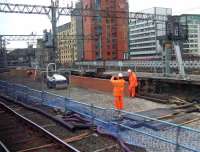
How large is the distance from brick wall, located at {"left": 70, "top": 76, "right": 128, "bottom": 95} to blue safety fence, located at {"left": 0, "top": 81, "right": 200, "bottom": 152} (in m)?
9.26

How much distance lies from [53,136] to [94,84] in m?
16.8

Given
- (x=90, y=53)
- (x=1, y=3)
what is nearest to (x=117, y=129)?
(x=1, y=3)

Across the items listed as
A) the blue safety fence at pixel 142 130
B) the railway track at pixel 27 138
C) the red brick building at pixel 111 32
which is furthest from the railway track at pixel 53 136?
the red brick building at pixel 111 32

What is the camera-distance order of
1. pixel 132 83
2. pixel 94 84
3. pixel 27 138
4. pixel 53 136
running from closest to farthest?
pixel 53 136, pixel 27 138, pixel 132 83, pixel 94 84

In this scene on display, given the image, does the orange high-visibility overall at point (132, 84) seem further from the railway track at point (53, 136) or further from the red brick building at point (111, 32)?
the red brick building at point (111, 32)

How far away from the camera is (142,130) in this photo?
10773mm

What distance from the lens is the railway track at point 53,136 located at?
1074 cm

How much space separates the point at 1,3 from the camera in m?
39.1

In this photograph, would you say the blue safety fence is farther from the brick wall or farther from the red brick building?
the red brick building

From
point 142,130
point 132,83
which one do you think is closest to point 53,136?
point 142,130

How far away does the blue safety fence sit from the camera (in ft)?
28.7

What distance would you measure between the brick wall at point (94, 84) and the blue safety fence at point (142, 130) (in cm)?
926

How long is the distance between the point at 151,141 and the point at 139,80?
16296mm

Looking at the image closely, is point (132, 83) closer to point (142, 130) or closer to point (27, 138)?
point (27, 138)
